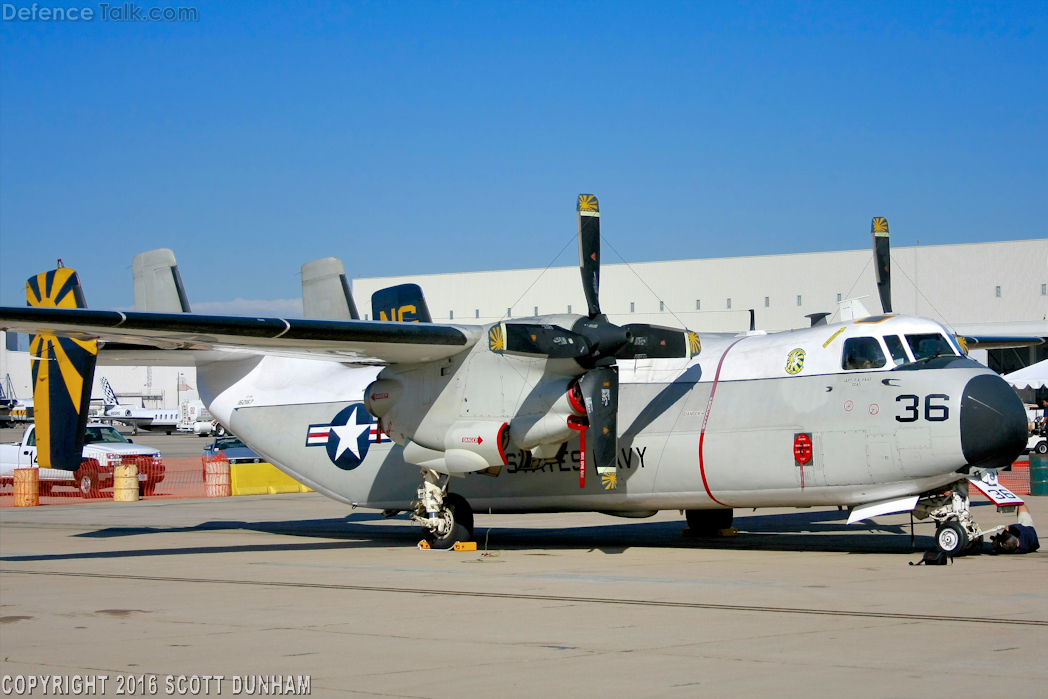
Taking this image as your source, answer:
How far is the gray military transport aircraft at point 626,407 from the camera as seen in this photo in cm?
1329

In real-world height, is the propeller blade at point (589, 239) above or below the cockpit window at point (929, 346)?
above

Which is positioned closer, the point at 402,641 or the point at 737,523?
the point at 402,641

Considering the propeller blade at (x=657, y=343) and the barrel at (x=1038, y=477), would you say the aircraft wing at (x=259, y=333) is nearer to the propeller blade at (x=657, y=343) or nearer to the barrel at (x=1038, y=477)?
the propeller blade at (x=657, y=343)

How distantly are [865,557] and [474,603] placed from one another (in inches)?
248

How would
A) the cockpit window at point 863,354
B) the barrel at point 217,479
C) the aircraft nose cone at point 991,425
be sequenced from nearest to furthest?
the aircraft nose cone at point 991,425
the cockpit window at point 863,354
the barrel at point 217,479

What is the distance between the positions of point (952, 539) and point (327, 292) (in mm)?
11924

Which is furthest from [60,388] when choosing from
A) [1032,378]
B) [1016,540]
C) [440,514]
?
[1032,378]

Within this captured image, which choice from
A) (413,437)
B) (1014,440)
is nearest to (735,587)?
(1014,440)

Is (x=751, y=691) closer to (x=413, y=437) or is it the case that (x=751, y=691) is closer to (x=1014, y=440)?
(x=1014, y=440)

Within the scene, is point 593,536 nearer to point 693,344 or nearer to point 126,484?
point 693,344

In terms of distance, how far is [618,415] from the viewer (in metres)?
15.6

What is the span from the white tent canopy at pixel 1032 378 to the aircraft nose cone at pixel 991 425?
39.7 meters

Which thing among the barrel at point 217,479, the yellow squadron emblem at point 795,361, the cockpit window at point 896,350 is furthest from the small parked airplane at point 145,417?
the cockpit window at point 896,350

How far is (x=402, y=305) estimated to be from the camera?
1791 centimetres
